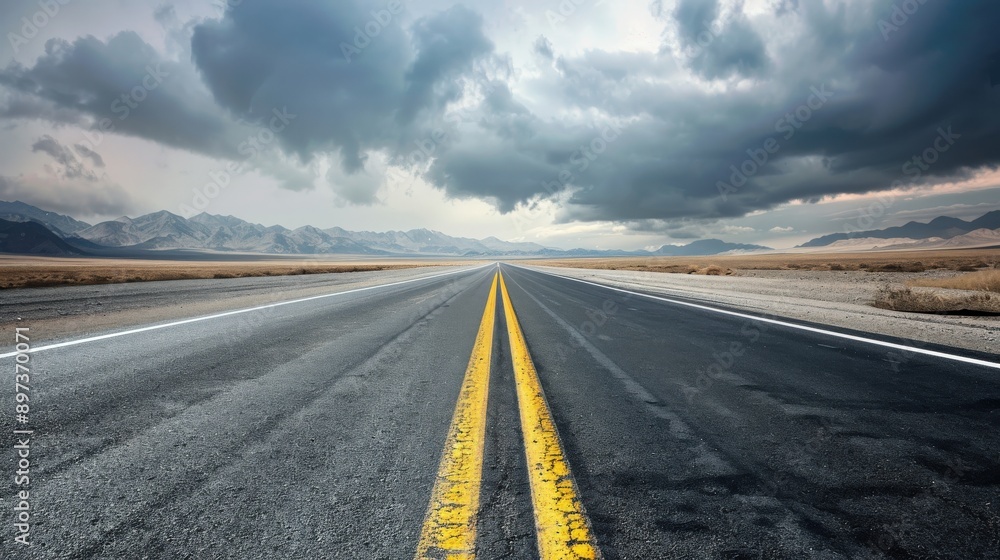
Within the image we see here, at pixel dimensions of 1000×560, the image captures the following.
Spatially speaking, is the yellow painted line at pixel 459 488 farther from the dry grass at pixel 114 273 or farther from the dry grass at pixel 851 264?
the dry grass at pixel 851 264

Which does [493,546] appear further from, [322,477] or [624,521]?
[322,477]

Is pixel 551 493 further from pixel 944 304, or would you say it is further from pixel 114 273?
pixel 114 273

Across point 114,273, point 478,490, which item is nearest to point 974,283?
point 478,490

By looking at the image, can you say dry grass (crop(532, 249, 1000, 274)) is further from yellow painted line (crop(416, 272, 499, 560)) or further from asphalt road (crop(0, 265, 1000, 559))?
yellow painted line (crop(416, 272, 499, 560))

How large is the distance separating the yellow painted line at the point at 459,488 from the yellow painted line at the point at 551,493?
0.23 metres

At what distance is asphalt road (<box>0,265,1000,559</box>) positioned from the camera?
134cm

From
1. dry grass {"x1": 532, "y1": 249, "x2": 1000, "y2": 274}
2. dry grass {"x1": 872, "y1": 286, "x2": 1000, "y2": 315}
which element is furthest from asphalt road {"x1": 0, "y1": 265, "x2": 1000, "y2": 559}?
dry grass {"x1": 532, "y1": 249, "x2": 1000, "y2": 274}

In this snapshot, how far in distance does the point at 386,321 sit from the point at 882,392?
5866 millimetres

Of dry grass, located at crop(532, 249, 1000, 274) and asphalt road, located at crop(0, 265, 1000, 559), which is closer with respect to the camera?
asphalt road, located at crop(0, 265, 1000, 559)

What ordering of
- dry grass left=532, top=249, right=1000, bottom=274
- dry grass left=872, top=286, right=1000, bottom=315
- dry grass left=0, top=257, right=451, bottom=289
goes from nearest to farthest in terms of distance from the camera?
dry grass left=872, top=286, right=1000, bottom=315
dry grass left=0, top=257, right=451, bottom=289
dry grass left=532, top=249, right=1000, bottom=274

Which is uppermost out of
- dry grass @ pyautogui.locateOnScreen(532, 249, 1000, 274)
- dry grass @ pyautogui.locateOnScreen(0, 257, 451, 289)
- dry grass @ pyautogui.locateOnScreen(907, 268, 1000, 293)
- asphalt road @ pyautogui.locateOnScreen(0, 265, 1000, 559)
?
dry grass @ pyautogui.locateOnScreen(532, 249, 1000, 274)

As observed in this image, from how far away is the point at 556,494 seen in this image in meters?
1.56

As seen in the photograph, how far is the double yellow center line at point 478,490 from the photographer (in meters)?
1.27

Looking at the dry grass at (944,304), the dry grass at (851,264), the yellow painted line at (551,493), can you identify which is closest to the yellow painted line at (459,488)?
the yellow painted line at (551,493)
